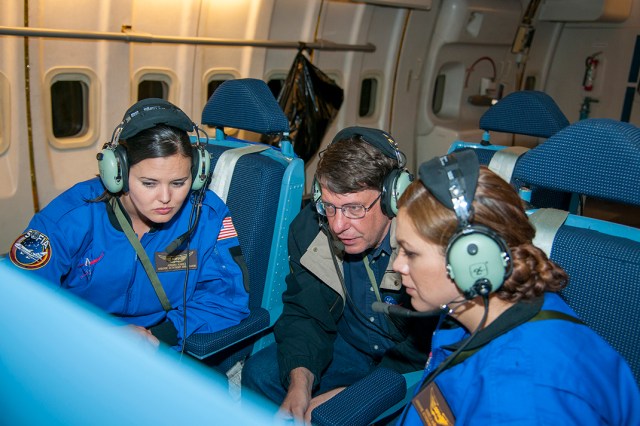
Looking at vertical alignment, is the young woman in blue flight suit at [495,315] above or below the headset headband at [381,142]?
below

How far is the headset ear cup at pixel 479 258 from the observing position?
137 centimetres

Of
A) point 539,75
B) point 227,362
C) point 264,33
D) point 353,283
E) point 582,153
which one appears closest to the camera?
point 582,153

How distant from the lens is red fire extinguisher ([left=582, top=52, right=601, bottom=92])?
781 cm

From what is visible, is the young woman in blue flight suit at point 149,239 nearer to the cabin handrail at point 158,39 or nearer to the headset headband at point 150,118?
the headset headband at point 150,118

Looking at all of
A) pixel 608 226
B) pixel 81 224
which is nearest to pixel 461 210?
pixel 608 226

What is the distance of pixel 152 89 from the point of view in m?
4.57

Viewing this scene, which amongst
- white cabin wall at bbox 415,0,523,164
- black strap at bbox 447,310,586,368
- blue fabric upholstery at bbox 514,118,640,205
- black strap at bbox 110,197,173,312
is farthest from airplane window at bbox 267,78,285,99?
black strap at bbox 447,310,586,368

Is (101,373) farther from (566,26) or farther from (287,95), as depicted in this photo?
(566,26)

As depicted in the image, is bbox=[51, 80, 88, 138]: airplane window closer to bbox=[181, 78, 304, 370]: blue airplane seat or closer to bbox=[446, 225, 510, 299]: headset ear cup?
bbox=[181, 78, 304, 370]: blue airplane seat

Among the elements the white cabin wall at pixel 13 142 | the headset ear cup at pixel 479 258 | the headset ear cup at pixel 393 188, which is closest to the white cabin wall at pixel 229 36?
the white cabin wall at pixel 13 142

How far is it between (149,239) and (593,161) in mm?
1672

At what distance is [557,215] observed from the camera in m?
2.05

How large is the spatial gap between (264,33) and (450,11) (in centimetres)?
262

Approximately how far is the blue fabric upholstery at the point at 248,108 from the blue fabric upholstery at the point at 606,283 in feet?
4.62
